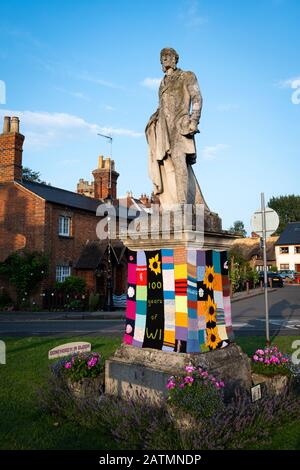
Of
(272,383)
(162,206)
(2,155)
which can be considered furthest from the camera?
(2,155)

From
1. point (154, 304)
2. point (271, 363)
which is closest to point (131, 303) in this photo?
point (154, 304)

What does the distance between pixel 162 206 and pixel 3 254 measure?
64.6 feet

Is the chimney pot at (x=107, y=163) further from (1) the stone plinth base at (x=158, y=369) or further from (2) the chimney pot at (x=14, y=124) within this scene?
(1) the stone plinth base at (x=158, y=369)

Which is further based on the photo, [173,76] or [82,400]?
[173,76]

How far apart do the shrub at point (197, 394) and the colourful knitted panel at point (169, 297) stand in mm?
788

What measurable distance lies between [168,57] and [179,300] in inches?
144

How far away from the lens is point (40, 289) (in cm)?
2155

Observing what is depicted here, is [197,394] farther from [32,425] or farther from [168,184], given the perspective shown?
[168,184]

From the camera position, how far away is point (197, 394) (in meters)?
3.99

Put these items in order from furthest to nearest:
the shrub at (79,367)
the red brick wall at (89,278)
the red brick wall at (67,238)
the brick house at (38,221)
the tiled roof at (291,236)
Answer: the tiled roof at (291,236), the red brick wall at (89,278), the red brick wall at (67,238), the brick house at (38,221), the shrub at (79,367)

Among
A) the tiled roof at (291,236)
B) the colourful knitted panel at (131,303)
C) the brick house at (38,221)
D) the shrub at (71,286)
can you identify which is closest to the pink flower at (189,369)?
the colourful knitted panel at (131,303)

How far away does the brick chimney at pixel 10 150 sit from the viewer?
22.9 meters
